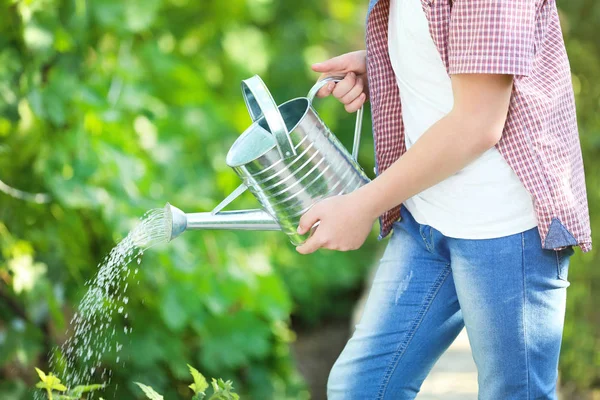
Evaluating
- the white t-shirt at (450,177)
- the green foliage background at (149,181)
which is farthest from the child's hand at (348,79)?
the green foliage background at (149,181)

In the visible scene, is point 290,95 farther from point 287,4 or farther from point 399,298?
point 399,298

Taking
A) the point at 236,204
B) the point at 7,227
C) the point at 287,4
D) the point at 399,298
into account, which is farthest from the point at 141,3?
the point at 287,4

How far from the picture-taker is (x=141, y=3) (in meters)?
2.80

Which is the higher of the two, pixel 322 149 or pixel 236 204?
pixel 322 149

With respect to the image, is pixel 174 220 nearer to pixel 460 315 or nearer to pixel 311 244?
pixel 311 244

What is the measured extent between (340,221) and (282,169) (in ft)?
0.44

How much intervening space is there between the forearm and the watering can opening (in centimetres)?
21

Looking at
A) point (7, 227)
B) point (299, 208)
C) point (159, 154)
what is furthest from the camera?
point (159, 154)

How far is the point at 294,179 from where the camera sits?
1403 mm

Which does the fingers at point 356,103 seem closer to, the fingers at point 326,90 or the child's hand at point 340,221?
the fingers at point 326,90

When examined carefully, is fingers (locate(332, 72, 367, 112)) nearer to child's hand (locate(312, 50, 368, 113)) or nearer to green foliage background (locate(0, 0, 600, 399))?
child's hand (locate(312, 50, 368, 113))

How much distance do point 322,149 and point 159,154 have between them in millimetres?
1675

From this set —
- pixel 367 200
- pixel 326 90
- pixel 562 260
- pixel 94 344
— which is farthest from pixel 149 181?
pixel 562 260

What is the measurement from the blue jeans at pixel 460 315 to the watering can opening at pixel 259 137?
0.89ft
